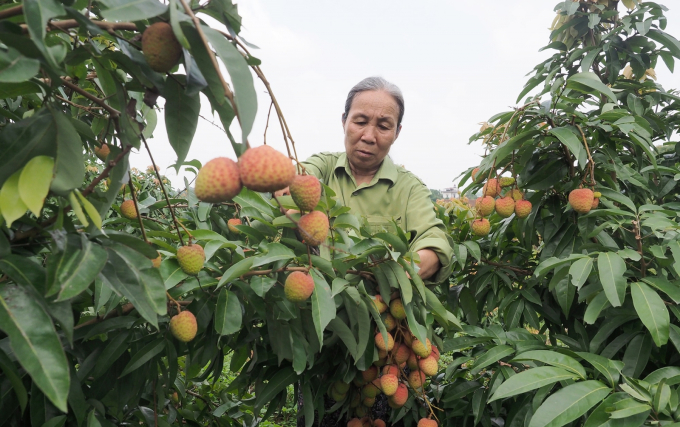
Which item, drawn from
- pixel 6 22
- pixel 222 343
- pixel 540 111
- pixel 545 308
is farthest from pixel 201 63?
pixel 545 308

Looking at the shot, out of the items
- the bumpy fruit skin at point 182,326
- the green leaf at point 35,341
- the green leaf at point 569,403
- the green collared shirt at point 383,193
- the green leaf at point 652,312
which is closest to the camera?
the green leaf at point 35,341

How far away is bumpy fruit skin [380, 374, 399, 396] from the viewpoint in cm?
121

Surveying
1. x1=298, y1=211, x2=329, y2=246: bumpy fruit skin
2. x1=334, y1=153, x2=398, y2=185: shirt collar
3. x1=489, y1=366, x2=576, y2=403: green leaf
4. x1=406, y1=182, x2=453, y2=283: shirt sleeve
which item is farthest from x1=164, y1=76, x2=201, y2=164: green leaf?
x1=334, y1=153, x2=398, y2=185: shirt collar

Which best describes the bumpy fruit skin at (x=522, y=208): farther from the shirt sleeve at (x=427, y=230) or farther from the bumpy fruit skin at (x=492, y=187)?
the shirt sleeve at (x=427, y=230)

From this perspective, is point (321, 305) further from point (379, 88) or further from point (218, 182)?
point (379, 88)

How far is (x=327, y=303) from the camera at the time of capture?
2.74 ft

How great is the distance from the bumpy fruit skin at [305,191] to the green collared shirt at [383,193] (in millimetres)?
955

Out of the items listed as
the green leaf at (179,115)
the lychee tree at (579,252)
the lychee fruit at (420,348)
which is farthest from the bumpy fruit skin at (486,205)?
the green leaf at (179,115)

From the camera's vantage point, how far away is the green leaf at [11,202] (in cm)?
48

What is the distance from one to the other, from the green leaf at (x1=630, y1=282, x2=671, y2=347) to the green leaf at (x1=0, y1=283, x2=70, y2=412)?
113cm

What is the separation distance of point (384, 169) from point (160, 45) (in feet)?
4.48

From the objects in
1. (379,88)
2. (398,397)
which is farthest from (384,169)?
(398,397)

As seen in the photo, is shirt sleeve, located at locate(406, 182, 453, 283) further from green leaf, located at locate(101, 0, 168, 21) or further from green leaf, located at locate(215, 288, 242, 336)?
green leaf, located at locate(101, 0, 168, 21)

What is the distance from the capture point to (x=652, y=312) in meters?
1.09
